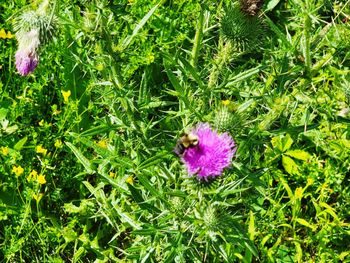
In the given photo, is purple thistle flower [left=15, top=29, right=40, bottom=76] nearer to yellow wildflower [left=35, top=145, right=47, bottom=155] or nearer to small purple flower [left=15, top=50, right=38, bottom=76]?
small purple flower [left=15, top=50, right=38, bottom=76]

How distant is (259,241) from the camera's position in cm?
278

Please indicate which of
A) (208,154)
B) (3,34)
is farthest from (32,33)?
(3,34)

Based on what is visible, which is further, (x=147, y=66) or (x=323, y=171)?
(x=147, y=66)

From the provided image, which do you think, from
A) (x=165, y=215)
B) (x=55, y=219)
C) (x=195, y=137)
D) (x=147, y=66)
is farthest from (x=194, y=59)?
(x=55, y=219)

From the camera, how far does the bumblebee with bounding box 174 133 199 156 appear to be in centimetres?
177

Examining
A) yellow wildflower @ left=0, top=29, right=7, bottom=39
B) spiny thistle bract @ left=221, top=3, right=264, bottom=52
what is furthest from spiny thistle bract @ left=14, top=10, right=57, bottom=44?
yellow wildflower @ left=0, top=29, right=7, bottom=39

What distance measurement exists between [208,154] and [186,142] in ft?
0.34

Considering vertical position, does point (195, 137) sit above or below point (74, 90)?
above

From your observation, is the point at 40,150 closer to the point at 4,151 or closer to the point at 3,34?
the point at 4,151

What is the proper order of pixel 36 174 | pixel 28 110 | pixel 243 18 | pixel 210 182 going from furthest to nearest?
pixel 28 110, pixel 36 174, pixel 243 18, pixel 210 182

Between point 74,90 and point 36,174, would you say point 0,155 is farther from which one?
Answer: point 74,90

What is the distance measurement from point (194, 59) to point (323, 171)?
1.15 meters

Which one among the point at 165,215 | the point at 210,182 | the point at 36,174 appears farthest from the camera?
the point at 36,174

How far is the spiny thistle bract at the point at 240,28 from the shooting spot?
208 centimetres
